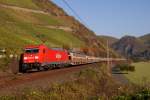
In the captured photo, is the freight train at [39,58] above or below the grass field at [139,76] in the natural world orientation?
above

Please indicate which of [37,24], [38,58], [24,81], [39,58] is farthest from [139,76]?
[37,24]

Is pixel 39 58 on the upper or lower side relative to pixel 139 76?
upper

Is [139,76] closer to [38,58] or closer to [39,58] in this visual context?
[39,58]

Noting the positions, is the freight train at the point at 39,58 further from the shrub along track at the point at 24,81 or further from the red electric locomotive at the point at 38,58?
the shrub along track at the point at 24,81

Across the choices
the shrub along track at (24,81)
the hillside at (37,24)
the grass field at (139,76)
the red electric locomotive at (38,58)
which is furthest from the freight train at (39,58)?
the hillside at (37,24)

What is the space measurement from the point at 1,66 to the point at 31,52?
5.13 metres

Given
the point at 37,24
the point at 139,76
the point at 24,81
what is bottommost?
the point at 139,76

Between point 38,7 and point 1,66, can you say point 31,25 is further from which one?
point 1,66

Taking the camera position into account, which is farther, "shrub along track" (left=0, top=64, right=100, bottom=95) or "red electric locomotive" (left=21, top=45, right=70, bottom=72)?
"red electric locomotive" (left=21, top=45, right=70, bottom=72)

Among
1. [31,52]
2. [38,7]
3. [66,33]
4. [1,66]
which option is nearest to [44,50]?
[31,52]

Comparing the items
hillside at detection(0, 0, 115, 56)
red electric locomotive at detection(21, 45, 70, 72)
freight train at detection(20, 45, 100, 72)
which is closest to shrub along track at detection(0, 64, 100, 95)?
red electric locomotive at detection(21, 45, 70, 72)

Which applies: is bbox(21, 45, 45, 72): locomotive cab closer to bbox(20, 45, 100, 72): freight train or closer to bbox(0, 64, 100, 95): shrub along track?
bbox(20, 45, 100, 72): freight train

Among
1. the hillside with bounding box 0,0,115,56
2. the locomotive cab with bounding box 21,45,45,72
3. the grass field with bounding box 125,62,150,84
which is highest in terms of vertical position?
the hillside with bounding box 0,0,115,56

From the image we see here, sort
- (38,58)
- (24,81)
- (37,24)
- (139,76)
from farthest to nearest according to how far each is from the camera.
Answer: (37,24)
(139,76)
(38,58)
(24,81)
